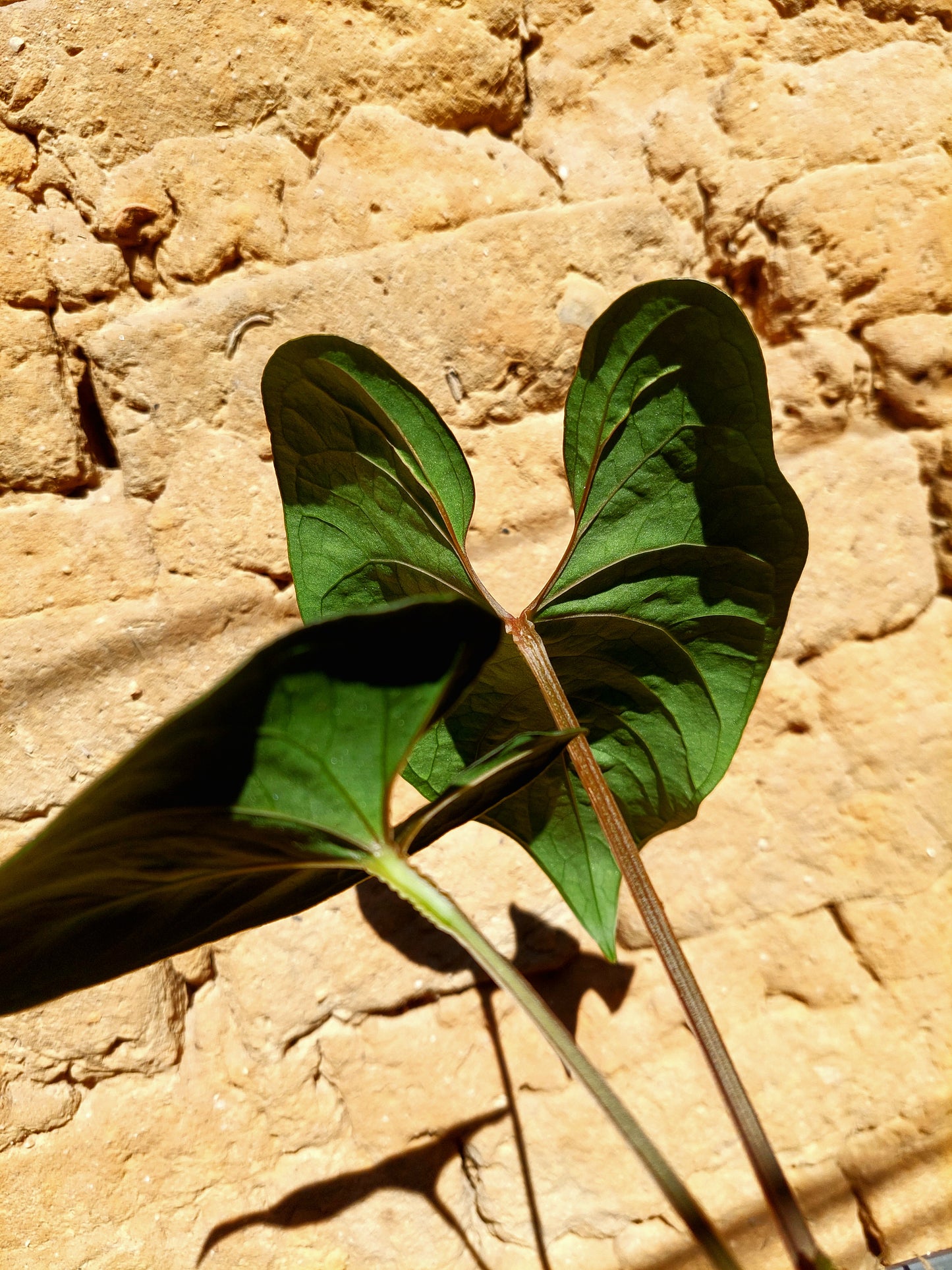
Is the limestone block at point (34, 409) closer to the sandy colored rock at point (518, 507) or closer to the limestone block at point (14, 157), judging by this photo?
the limestone block at point (14, 157)

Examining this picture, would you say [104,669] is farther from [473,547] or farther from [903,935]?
[903,935]

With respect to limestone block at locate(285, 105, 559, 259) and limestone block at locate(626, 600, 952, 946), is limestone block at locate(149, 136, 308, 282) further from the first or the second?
limestone block at locate(626, 600, 952, 946)

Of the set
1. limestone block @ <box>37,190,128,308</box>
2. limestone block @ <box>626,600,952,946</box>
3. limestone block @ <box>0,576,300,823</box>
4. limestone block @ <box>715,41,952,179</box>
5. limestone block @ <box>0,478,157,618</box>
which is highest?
limestone block @ <box>715,41,952,179</box>

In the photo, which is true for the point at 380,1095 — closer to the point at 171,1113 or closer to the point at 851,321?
the point at 171,1113

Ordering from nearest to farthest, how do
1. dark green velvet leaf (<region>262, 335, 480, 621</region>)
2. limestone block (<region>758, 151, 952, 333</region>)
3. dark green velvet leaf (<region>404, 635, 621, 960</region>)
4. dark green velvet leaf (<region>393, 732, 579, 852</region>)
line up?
dark green velvet leaf (<region>393, 732, 579, 852</region>) < dark green velvet leaf (<region>262, 335, 480, 621</region>) < dark green velvet leaf (<region>404, 635, 621, 960</region>) < limestone block (<region>758, 151, 952, 333</region>)

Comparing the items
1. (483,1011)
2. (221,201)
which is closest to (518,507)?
(221,201)

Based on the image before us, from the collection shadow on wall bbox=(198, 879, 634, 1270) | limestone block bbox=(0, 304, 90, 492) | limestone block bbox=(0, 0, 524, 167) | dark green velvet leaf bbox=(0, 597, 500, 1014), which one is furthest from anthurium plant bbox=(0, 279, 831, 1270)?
limestone block bbox=(0, 0, 524, 167)
